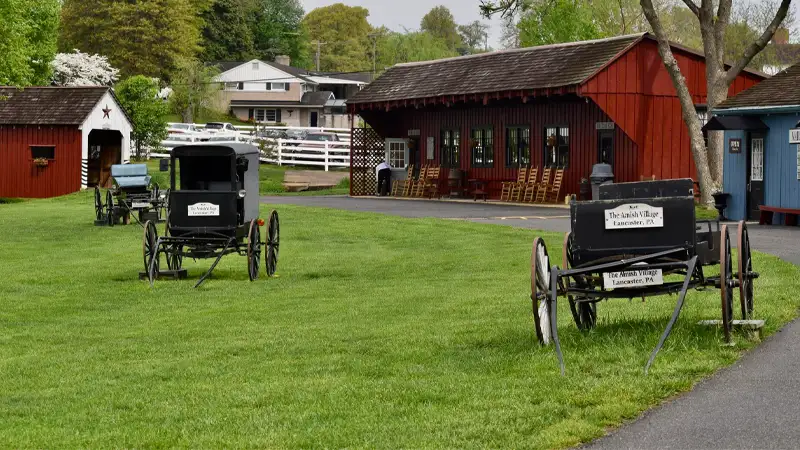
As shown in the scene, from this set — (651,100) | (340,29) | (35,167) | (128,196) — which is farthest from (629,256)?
(340,29)

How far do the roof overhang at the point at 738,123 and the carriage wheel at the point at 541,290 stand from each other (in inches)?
890

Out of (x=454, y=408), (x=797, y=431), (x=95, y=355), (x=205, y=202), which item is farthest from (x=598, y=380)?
(x=205, y=202)

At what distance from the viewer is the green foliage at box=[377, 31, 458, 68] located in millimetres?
151250

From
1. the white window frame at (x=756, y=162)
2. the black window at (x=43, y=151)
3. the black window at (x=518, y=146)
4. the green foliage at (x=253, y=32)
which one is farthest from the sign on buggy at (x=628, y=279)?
the green foliage at (x=253, y=32)

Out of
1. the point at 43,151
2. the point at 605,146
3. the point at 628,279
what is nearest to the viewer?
the point at 628,279

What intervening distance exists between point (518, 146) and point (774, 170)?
1403 cm

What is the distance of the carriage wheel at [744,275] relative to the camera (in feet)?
38.6

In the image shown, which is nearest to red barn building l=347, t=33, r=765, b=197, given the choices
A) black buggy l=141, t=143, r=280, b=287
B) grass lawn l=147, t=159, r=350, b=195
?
grass lawn l=147, t=159, r=350, b=195

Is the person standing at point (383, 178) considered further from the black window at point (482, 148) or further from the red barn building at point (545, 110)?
the black window at point (482, 148)

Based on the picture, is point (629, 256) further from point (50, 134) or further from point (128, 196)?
point (50, 134)

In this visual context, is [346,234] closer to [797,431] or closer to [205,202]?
[205,202]

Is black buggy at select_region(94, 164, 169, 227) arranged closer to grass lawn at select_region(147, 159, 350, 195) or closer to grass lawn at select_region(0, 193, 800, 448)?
grass lawn at select_region(0, 193, 800, 448)

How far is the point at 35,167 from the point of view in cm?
5359

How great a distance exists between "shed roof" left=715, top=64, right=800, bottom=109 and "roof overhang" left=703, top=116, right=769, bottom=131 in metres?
0.33
